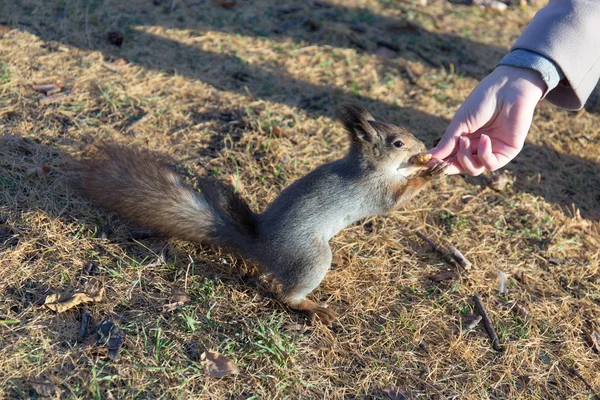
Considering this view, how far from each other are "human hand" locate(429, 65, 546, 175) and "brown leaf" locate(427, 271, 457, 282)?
1.82ft

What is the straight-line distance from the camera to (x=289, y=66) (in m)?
4.36

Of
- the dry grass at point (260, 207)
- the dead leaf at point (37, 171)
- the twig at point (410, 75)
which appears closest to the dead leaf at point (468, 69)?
the dry grass at point (260, 207)

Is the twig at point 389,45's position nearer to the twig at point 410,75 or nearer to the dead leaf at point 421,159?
the twig at point 410,75

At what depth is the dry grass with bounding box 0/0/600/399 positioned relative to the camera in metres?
2.20

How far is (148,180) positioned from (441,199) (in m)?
1.84

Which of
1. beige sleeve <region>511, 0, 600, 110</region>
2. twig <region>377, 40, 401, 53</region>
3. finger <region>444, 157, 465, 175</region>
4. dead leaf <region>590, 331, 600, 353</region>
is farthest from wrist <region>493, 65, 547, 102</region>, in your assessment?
twig <region>377, 40, 401, 53</region>

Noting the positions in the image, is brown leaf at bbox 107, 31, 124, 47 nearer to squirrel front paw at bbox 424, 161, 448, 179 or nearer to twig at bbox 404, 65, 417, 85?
twig at bbox 404, 65, 417, 85

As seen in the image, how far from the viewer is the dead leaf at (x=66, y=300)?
2.22m

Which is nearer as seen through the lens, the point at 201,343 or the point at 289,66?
the point at 201,343

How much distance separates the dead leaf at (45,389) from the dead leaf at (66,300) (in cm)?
36

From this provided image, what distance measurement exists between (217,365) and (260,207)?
114cm

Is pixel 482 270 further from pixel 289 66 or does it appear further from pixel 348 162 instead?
pixel 289 66

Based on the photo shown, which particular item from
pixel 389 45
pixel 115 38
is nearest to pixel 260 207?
pixel 115 38

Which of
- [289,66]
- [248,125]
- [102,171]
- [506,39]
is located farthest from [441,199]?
[506,39]
